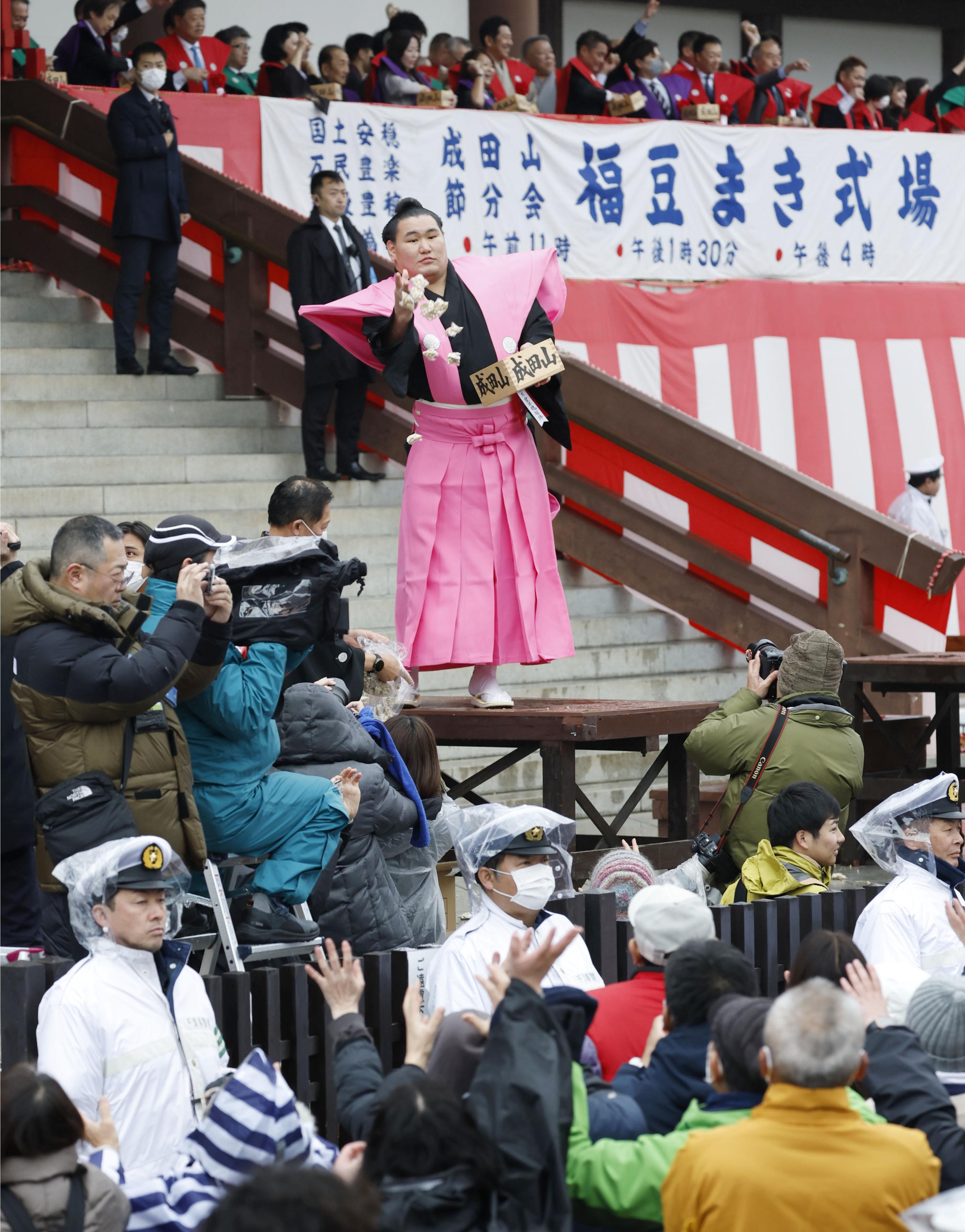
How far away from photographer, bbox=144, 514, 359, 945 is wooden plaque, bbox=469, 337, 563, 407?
1737 mm

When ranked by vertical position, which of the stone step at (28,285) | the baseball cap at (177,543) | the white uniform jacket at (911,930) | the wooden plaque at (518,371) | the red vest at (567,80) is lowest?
the white uniform jacket at (911,930)

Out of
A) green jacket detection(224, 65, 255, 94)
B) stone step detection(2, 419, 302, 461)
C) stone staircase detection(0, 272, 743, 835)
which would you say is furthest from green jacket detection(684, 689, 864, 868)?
green jacket detection(224, 65, 255, 94)

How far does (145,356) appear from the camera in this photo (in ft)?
Result: 30.2

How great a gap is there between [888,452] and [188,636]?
358 inches

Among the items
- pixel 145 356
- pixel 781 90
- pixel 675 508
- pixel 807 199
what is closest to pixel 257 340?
pixel 145 356

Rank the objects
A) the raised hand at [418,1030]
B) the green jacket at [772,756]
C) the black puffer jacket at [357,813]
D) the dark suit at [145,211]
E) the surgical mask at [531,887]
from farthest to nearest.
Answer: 1. the dark suit at [145,211]
2. the green jacket at [772,756]
3. the black puffer jacket at [357,813]
4. the surgical mask at [531,887]
5. the raised hand at [418,1030]

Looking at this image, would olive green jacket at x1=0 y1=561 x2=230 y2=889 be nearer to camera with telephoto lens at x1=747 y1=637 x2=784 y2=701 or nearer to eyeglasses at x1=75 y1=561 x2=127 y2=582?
eyeglasses at x1=75 y1=561 x2=127 y2=582

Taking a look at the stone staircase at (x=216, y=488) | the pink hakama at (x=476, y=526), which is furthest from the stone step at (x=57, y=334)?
the pink hakama at (x=476, y=526)

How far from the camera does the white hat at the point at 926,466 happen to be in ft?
35.0

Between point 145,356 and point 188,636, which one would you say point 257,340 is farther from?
point 188,636

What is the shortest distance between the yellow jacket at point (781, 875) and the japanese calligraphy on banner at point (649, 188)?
21.2 ft

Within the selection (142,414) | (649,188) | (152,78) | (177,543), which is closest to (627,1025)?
(177,543)

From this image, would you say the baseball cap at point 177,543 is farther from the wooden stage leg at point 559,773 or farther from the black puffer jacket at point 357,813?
the wooden stage leg at point 559,773

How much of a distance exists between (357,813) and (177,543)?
2.76ft
